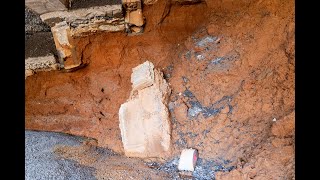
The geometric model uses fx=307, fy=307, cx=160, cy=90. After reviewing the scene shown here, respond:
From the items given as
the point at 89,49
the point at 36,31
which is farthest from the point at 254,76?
the point at 36,31

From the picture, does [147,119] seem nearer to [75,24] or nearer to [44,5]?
[75,24]

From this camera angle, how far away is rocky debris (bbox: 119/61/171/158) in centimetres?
432

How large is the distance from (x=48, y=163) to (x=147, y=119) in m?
1.44

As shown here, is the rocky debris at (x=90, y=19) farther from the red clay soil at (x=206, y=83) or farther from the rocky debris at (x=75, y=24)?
the red clay soil at (x=206, y=83)

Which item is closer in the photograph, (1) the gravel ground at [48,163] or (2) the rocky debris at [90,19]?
(1) the gravel ground at [48,163]

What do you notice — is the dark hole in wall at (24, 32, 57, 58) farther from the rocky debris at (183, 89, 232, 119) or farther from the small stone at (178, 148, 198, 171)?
the small stone at (178, 148, 198, 171)

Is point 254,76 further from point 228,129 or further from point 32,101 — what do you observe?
point 32,101

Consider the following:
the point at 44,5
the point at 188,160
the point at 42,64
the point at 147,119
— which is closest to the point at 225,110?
the point at 188,160

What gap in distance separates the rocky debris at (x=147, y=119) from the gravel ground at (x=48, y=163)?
2.59ft

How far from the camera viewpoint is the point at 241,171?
3445mm

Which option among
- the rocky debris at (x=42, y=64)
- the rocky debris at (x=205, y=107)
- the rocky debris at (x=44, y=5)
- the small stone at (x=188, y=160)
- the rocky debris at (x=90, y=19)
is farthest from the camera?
the rocky debris at (x=42, y=64)

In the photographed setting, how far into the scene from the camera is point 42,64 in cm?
548

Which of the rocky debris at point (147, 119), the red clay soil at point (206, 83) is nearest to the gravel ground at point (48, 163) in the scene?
the red clay soil at point (206, 83)

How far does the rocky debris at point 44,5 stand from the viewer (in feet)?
15.4
